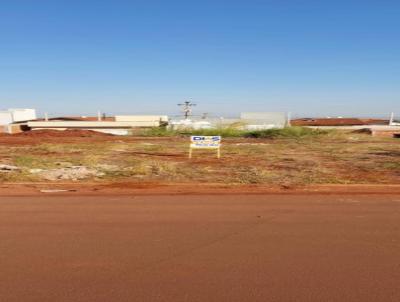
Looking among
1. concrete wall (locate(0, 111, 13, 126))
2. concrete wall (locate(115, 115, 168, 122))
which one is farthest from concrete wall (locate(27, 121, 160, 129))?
concrete wall (locate(115, 115, 168, 122))

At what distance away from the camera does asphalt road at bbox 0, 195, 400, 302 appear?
3873mm

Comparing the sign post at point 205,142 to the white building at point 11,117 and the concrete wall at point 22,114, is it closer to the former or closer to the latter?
the white building at point 11,117

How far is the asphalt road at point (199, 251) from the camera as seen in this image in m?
3.87

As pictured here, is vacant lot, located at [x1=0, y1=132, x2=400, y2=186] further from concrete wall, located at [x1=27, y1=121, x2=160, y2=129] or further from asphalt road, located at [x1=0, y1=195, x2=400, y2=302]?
concrete wall, located at [x1=27, y1=121, x2=160, y2=129]

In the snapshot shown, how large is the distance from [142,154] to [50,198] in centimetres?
820

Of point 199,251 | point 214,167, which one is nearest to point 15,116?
point 214,167

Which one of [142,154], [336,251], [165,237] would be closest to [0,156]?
[142,154]

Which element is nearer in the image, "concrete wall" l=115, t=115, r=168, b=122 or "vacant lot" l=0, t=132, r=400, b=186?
"vacant lot" l=0, t=132, r=400, b=186

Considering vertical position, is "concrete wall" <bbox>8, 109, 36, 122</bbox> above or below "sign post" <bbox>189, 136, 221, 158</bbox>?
below

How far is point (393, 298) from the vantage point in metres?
3.69

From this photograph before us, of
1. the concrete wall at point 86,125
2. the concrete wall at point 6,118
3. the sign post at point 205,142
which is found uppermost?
the sign post at point 205,142

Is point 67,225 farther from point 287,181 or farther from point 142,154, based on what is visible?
point 142,154

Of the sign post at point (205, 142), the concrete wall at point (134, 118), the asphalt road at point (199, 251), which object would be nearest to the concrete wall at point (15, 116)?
the concrete wall at point (134, 118)

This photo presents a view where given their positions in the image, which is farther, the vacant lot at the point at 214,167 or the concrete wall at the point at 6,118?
the concrete wall at the point at 6,118
